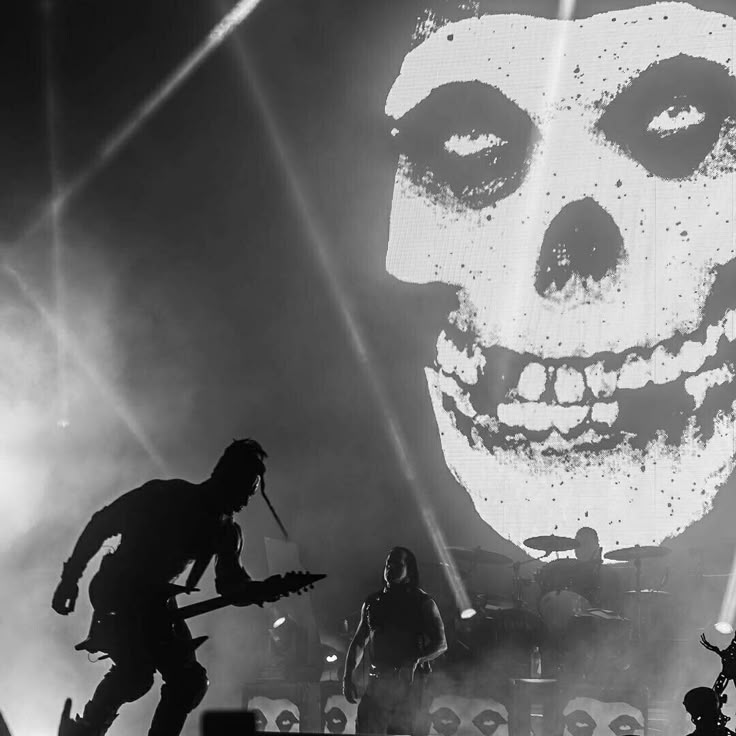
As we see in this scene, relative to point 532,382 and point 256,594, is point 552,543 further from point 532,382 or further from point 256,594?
point 256,594

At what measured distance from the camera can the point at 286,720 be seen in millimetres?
6543

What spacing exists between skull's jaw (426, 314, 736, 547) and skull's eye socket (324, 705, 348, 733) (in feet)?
6.42

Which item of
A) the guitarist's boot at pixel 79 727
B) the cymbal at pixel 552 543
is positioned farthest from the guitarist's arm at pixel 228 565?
the cymbal at pixel 552 543

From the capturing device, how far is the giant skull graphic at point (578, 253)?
284 inches

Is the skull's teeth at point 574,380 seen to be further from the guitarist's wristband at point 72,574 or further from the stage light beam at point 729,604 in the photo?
the guitarist's wristband at point 72,574

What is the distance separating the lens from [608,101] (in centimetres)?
750

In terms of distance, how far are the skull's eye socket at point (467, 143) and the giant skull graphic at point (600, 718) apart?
12.3 ft

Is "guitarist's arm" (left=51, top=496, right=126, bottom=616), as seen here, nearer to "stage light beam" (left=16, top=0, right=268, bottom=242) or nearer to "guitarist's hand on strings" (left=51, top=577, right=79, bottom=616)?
"guitarist's hand on strings" (left=51, top=577, right=79, bottom=616)

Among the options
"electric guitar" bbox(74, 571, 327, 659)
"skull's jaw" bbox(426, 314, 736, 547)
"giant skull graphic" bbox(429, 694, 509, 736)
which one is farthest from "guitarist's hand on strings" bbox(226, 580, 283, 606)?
"skull's jaw" bbox(426, 314, 736, 547)

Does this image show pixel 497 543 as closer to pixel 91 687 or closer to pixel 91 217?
pixel 91 687

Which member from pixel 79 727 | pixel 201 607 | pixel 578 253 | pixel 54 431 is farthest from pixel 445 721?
pixel 54 431

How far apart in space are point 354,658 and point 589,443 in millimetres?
2918

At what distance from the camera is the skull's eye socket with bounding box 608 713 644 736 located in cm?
567

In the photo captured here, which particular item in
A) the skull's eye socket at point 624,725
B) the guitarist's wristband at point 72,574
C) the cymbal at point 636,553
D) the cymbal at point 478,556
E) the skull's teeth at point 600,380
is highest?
the skull's teeth at point 600,380
